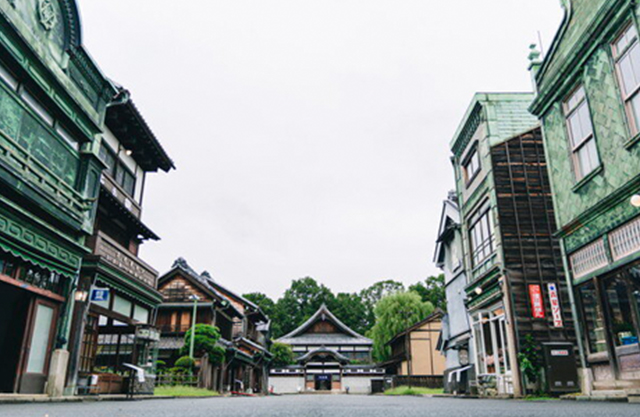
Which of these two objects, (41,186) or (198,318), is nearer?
(41,186)

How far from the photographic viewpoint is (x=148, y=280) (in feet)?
56.4

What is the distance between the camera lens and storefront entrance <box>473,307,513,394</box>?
51.9 ft

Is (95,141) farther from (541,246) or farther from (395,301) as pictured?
(395,301)

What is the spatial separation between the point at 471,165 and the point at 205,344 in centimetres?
1558

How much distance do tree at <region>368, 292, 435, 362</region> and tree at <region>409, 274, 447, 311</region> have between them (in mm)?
19477

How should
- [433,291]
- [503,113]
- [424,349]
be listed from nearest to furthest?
[503,113] < [424,349] < [433,291]

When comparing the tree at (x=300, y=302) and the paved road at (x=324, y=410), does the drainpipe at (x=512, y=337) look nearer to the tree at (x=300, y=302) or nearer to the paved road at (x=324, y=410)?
the paved road at (x=324, y=410)

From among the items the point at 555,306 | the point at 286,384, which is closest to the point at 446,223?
the point at 555,306

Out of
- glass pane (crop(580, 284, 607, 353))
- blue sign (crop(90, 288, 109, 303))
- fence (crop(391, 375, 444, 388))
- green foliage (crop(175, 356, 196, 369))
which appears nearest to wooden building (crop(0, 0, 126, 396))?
blue sign (crop(90, 288, 109, 303))

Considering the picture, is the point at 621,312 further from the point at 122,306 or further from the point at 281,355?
the point at 281,355

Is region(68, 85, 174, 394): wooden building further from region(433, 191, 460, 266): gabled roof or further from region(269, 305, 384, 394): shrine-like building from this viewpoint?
region(269, 305, 384, 394): shrine-like building

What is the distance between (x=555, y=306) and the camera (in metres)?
14.8

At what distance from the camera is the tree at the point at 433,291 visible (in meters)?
69.0

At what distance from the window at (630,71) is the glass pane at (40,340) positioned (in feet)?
42.7
